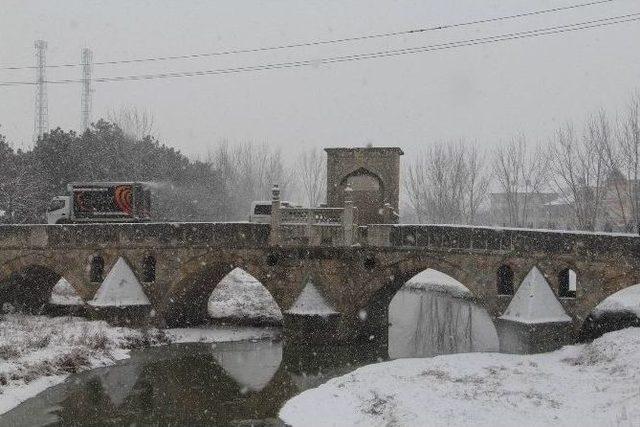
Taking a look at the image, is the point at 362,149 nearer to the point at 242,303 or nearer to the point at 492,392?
the point at 242,303

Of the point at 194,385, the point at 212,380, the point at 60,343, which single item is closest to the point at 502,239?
the point at 212,380

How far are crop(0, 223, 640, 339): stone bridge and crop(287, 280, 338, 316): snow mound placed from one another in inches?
13.1

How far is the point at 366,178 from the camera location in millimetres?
31906

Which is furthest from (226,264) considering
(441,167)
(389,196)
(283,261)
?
(441,167)

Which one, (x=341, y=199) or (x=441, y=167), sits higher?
(x=441, y=167)

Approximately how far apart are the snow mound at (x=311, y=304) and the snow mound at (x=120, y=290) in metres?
7.73

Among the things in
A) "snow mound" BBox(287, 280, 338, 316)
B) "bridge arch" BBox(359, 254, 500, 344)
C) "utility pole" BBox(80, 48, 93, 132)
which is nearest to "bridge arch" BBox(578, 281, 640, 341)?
"bridge arch" BBox(359, 254, 500, 344)

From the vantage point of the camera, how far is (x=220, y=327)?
3234 centimetres

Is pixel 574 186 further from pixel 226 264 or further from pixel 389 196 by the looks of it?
pixel 226 264

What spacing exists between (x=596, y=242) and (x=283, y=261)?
43.5 feet

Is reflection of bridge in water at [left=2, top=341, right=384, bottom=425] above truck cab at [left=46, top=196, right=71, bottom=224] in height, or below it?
below

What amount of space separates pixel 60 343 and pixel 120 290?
532 centimetres

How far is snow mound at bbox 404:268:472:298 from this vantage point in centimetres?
4503

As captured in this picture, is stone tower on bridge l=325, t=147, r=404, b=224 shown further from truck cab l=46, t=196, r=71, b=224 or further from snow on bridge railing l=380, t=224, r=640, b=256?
truck cab l=46, t=196, r=71, b=224
